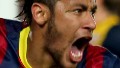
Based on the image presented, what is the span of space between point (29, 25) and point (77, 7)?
0.34 meters

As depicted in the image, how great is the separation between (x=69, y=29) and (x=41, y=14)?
167 millimetres

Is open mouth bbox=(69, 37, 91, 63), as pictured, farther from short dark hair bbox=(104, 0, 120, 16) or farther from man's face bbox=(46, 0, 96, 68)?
short dark hair bbox=(104, 0, 120, 16)

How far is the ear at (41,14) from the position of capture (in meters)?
2.58

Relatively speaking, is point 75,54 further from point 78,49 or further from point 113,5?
point 113,5

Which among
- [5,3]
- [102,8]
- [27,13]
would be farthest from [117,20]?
[27,13]

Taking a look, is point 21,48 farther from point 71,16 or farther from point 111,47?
point 111,47

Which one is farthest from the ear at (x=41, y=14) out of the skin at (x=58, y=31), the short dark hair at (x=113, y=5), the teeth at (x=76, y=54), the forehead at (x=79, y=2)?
the short dark hair at (x=113, y=5)

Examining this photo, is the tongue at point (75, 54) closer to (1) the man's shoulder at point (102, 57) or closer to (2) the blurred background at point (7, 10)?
(1) the man's shoulder at point (102, 57)

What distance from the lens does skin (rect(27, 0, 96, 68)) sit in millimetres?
2498

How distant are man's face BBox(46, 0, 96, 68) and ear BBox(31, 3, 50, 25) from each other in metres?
0.04

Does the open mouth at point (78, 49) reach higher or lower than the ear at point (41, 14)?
lower

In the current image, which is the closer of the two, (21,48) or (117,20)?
(21,48)

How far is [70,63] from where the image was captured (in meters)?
2.55

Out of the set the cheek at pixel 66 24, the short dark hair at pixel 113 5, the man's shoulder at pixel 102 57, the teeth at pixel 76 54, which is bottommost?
the short dark hair at pixel 113 5
